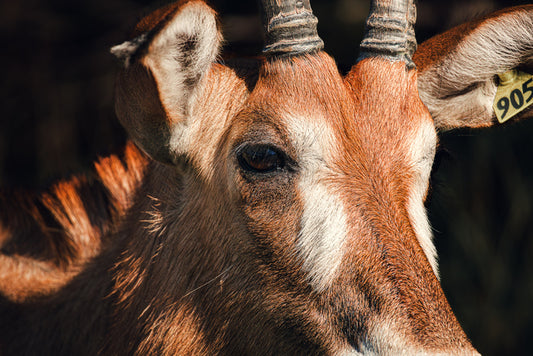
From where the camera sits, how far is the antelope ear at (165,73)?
232cm

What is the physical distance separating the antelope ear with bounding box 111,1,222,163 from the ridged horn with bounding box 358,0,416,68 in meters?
0.72

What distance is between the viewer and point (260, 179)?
250 cm

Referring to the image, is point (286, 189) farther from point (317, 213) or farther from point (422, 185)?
point (422, 185)

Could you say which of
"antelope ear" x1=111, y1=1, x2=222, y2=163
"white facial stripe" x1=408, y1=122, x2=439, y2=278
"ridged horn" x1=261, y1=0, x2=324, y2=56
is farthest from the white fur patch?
"white facial stripe" x1=408, y1=122, x2=439, y2=278

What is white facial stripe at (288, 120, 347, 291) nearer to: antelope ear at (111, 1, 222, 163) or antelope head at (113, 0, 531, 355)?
antelope head at (113, 0, 531, 355)

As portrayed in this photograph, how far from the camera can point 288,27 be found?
8.64 feet

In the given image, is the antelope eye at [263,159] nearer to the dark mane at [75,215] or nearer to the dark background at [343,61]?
the dark mane at [75,215]

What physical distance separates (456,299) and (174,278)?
16.4 ft

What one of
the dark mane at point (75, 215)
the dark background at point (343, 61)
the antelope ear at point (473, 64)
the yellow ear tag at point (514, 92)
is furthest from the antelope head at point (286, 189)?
the dark background at point (343, 61)

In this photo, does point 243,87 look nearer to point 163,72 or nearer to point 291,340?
point 163,72

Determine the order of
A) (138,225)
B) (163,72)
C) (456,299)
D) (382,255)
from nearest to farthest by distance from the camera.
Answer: (382,255), (163,72), (138,225), (456,299)

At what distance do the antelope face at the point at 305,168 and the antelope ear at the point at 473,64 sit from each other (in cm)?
42

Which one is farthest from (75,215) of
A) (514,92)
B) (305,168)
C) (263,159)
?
(514,92)

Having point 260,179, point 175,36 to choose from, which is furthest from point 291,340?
point 175,36
